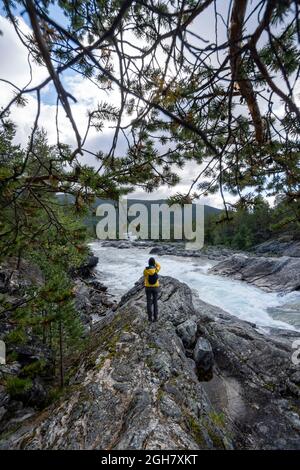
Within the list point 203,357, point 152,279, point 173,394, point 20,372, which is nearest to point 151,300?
point 152,279

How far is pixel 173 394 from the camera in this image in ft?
13.0

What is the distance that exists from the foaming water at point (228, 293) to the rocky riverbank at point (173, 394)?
763cm

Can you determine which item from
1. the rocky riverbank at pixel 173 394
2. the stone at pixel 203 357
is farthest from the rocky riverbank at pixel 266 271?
the stone at pixel 203 357

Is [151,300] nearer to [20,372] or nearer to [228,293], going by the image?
[20,372]

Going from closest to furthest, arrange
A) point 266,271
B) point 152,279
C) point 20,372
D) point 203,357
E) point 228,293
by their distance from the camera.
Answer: point 20,372
point 203,357
point 152,279
point 228,293
point 266,271

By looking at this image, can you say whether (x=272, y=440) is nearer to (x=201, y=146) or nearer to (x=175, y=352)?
(x=175, y=352)

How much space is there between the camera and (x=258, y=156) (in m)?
3.45

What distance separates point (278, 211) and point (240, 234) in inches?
2037

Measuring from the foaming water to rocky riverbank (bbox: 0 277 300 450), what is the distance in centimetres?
763

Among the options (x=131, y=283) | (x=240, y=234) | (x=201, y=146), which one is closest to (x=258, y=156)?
(x=201, y=146)

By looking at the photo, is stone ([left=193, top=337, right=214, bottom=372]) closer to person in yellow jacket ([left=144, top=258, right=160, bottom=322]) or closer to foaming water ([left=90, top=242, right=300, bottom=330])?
person in yellow jacket ([left=144, top=258, right=160, bottom=322])

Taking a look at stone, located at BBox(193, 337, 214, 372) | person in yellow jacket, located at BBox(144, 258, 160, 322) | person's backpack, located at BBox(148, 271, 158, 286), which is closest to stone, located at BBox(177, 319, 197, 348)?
stone, located at BBox(193, 337, 214, 372)

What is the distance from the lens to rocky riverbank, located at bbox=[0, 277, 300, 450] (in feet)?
10.8

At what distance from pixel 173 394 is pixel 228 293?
16203 mm
